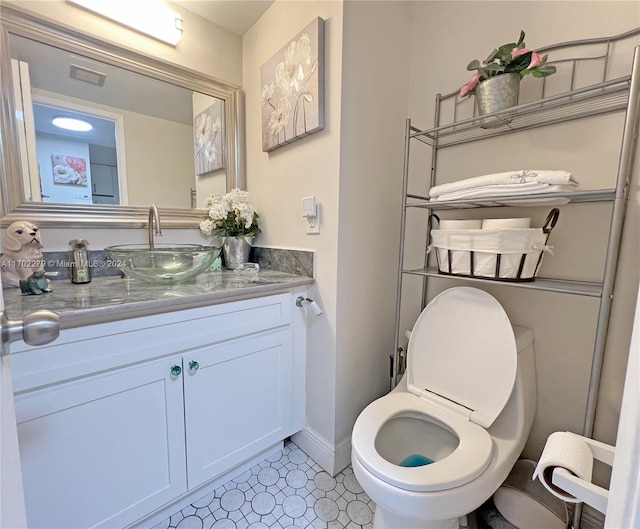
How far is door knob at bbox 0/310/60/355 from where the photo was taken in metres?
0.36

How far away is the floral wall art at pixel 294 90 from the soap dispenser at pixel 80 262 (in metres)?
0.93

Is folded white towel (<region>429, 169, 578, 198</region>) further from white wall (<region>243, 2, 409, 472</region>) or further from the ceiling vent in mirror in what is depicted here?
the ceiling vent in mirror

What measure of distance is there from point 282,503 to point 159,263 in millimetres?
1079

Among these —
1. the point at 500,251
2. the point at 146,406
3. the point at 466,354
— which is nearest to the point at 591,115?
the point at 500,251

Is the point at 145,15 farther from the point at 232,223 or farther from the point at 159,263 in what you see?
the point at 159,263

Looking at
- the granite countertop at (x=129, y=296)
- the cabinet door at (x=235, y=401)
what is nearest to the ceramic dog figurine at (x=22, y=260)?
the granite countertop at (x=129, y=296)

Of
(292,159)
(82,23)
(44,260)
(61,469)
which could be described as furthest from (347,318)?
(82,23)

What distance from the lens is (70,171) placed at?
1226 mm

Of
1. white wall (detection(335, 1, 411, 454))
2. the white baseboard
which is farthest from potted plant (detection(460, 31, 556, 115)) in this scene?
the white baseboard

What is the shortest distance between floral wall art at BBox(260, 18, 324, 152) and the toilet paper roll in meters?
1.20

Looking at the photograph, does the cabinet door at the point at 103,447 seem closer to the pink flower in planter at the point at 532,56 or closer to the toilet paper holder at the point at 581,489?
the toilet paper holder at the point at 581,489

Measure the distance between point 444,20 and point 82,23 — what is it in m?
1.56

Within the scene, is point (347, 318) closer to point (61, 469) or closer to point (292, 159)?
point (292, 159)

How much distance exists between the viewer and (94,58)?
4.14 ft
